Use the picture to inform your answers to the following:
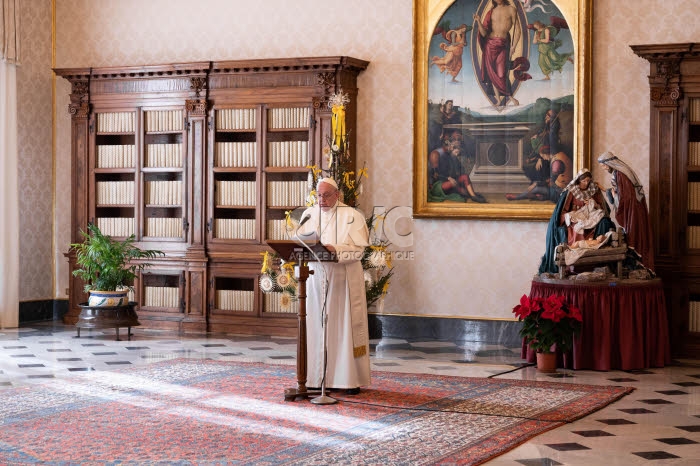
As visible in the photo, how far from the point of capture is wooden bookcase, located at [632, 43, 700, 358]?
31.2ft

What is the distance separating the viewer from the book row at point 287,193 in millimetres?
10938

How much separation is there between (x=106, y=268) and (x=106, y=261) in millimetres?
74

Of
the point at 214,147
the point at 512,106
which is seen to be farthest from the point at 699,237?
the point at 214,147

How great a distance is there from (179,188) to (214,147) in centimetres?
65

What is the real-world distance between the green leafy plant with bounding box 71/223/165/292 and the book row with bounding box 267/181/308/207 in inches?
57.2

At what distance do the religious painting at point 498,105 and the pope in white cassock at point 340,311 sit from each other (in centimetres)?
345

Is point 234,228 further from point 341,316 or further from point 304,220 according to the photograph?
point 341,316

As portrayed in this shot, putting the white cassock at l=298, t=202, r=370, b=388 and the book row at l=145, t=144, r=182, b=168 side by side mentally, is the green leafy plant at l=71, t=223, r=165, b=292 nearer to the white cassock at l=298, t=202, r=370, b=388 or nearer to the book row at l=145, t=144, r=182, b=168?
the book row at l=145, t=144, r=182, b=168

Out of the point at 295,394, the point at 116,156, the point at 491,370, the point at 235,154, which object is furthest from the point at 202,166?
the point at 295,394

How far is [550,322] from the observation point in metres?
8.48

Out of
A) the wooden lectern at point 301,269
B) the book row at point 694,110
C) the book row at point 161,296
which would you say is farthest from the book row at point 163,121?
the book row at point 694,110

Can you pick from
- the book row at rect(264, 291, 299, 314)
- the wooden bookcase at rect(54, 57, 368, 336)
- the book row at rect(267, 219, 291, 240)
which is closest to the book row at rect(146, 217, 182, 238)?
the wooden bookcase at rect(54, 57, 368, 336)

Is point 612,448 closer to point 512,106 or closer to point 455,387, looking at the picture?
point 455,387

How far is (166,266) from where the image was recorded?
1152cm
